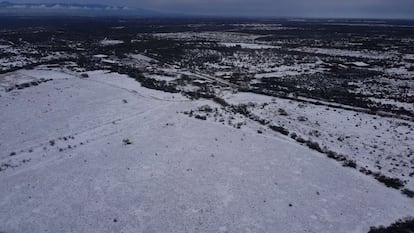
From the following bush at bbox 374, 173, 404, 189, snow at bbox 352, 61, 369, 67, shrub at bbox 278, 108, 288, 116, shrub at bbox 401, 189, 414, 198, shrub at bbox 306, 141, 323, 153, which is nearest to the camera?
shrub at bbox 401, 189, 414, 198

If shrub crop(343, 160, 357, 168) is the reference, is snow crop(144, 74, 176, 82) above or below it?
below

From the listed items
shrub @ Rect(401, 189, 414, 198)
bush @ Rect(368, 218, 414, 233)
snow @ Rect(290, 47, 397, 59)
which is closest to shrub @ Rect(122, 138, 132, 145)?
bush @ Rect(368, 218, 414, 233)

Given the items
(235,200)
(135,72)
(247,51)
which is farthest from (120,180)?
(247,51)

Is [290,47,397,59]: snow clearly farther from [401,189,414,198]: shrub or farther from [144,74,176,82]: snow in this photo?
[401,189,414,198]: shrub

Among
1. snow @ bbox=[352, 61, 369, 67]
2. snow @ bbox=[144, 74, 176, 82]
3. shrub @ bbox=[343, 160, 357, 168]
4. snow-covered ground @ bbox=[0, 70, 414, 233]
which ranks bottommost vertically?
snow-covered ground @ bbox=[0, 70, 414, 233]

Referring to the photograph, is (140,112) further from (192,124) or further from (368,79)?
(368,79)

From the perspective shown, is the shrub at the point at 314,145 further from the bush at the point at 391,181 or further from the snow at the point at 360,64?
the snow at the point at 360,64

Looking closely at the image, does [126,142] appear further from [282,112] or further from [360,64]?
[360,64]

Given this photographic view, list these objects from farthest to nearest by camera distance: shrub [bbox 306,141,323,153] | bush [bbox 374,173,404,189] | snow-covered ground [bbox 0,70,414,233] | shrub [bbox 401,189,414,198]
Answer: shrub [bbox 306,141,323,153]
bush [bbox 374,173,404,189]
shrub [bbox 401,189,414,198]
snow-covered ground [bbox 0,70,414,233]
